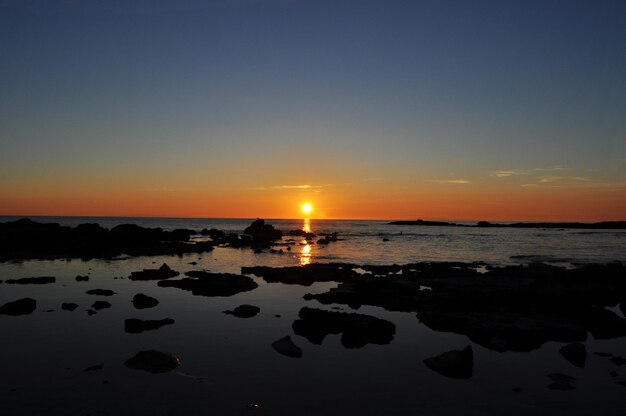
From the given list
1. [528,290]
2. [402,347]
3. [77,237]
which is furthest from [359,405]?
[77,237]

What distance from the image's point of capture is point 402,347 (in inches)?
712

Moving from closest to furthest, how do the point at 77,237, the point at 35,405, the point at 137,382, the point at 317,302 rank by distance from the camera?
the point at 35,405 < the point at 137,382 < the point at 317,302 < the point at 77,237

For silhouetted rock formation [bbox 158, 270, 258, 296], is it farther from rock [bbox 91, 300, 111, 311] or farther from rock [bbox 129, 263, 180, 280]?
rock [bbox 91, 300, 111, 311]

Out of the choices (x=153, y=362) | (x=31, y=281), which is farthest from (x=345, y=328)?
(x=31, y=281)

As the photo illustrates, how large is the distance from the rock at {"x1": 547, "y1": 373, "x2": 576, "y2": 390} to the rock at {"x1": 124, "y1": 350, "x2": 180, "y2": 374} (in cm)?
1310

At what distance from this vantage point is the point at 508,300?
25703 millimetres

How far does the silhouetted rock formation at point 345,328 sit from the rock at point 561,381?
21.8 feet

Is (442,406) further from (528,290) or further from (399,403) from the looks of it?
(528,290)

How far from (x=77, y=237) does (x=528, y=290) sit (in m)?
64.8

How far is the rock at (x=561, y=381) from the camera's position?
13.7 metres

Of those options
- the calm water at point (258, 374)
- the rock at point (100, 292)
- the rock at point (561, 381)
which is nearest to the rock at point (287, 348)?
the calm water at point (258, 374)

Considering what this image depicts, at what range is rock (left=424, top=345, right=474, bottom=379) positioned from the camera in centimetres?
1475

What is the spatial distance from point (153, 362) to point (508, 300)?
21.0 m

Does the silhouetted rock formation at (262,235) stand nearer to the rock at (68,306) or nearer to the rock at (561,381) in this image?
the rock at (68,306)
